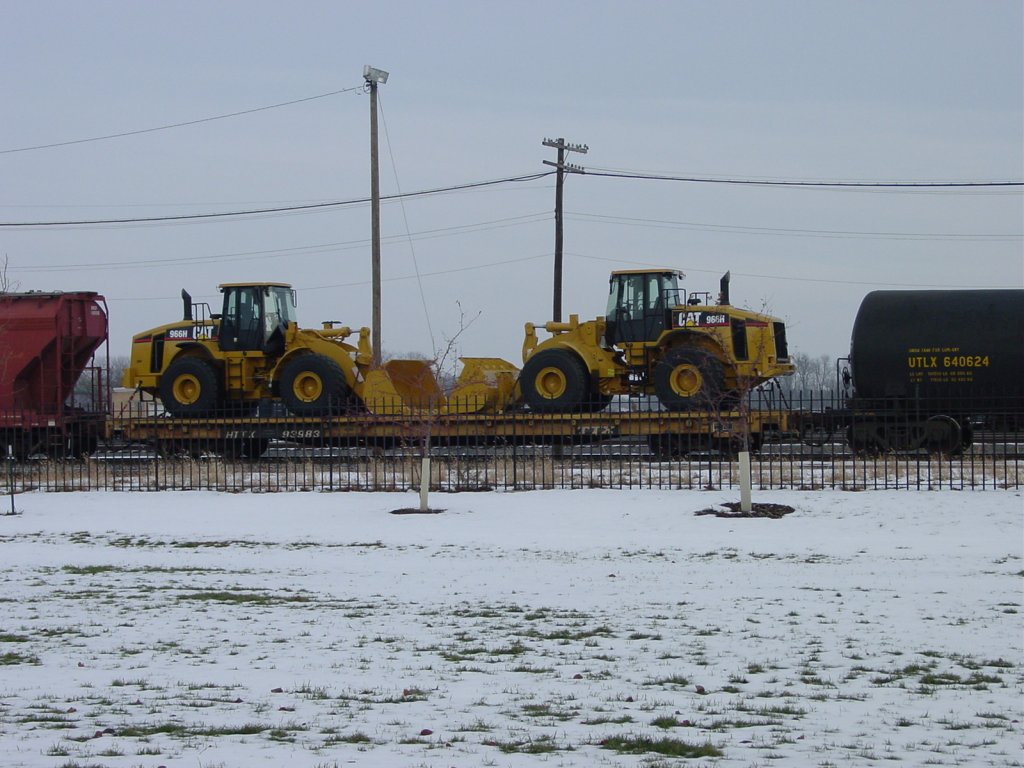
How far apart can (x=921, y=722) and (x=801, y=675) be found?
1345 mm

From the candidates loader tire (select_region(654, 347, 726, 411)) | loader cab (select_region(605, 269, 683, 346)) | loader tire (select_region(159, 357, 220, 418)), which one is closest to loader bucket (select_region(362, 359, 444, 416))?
loader tire (select_region(159, 357, 220, 418))

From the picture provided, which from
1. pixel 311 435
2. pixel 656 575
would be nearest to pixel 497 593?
pixel 656 575

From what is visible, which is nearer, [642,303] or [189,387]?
[642,303]

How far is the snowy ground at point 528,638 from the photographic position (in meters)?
6.71

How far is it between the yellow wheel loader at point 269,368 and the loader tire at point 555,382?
49.1 inches

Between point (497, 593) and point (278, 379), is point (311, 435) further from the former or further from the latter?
point (497, 593)

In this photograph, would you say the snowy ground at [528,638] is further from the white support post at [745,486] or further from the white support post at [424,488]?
the white support post at [424,488]

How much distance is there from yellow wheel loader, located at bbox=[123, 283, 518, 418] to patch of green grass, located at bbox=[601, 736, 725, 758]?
19.4 meters

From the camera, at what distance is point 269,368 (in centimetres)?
2811

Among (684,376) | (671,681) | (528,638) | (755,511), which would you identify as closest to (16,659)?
(528,638)

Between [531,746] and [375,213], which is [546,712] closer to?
[531,746]

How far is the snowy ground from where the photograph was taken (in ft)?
22.0

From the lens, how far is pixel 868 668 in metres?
8.54

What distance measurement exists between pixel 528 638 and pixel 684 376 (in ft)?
50.1
